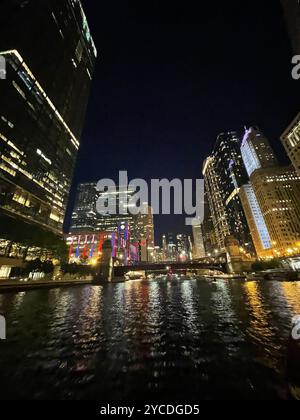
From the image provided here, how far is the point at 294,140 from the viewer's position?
113 meters

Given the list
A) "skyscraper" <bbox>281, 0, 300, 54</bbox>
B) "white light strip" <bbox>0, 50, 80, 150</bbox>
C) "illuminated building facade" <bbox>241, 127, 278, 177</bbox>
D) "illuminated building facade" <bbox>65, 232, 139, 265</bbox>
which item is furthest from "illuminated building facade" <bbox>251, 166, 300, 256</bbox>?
"white light strip" <bbox>0, 50, 80, 150</bbox>

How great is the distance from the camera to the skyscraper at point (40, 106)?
247 feet

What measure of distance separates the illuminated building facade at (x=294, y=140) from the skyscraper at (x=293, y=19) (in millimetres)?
114078

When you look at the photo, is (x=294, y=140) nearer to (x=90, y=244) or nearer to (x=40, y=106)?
(x=40, y=106)

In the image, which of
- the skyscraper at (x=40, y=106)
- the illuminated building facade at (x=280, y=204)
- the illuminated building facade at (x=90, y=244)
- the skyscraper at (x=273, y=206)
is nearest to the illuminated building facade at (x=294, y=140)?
the illuminated building facade at (x=280, y=204)

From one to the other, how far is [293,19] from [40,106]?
11005 centimetres

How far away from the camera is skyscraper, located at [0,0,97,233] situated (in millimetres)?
75188

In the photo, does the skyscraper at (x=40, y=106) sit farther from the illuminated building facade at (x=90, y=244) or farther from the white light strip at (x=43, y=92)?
the illuminated building facade at (x=90, y=244)

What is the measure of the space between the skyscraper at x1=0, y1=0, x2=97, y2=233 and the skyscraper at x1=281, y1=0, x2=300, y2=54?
282ft

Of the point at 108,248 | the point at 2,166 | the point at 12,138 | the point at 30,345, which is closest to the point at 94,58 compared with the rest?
A: the point at 12,138

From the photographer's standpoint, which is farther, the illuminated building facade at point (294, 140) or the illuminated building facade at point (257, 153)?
the illuminated building facade at point (257, 153)

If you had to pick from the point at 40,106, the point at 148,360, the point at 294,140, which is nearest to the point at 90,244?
the point at 40,106
